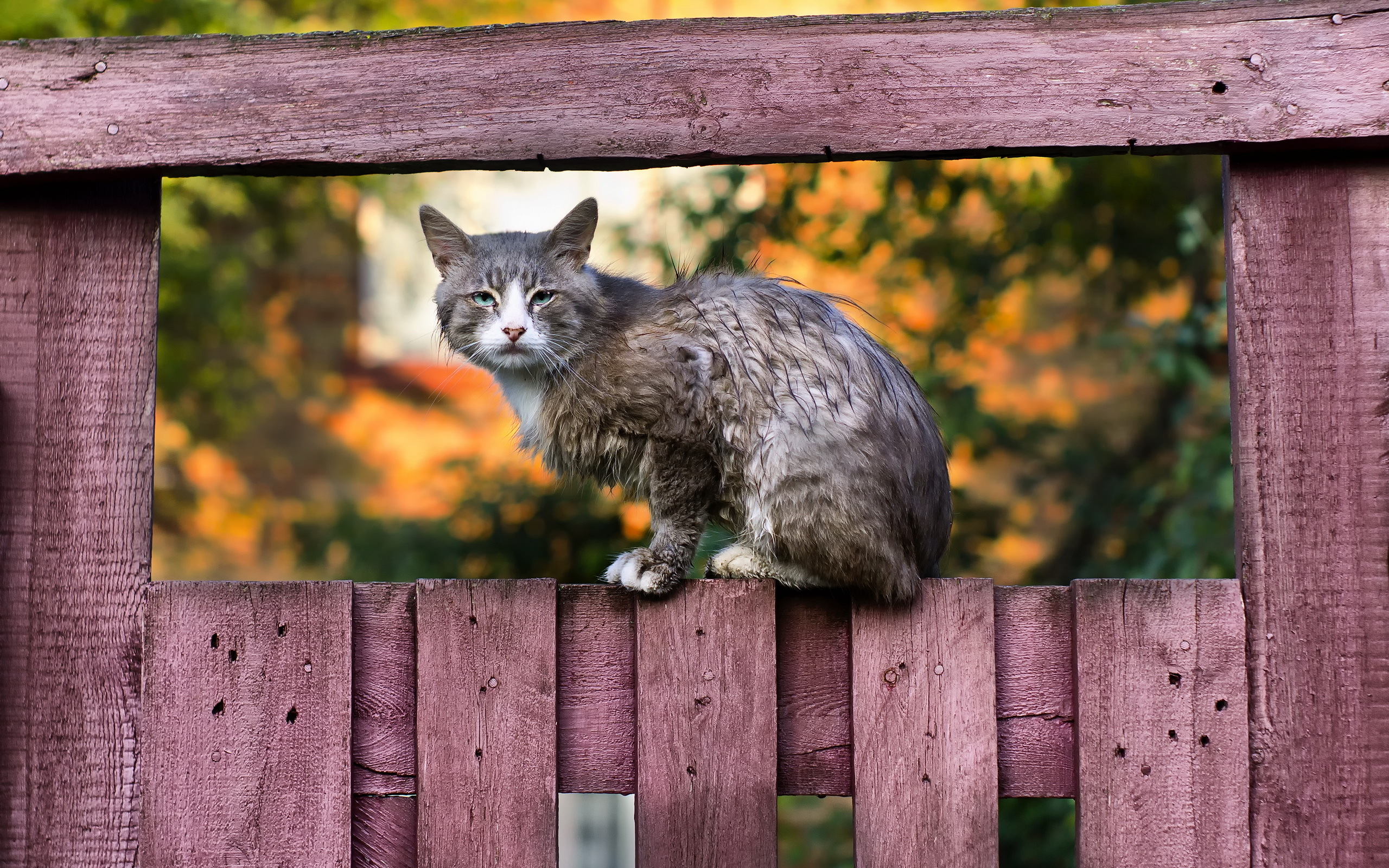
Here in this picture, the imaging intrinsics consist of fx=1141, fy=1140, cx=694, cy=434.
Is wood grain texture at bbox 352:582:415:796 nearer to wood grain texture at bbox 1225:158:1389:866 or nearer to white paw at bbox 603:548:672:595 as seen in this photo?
white paw at bbox 603:548:672:595

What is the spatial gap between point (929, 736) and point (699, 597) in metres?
0.42

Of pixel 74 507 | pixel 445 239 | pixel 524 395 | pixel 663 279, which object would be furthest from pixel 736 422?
pixel 663 279

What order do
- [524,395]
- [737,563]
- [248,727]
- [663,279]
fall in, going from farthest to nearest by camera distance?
[663,279] → [524,395] → [737,563] → [248,727]

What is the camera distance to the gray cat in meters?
2.05

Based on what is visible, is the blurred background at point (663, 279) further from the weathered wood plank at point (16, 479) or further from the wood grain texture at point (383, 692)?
the weathered wood plank at point (16, 479)

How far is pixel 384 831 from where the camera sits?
185 cm

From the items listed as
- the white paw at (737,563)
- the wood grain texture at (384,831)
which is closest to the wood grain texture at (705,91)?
the white paw at (737,563)

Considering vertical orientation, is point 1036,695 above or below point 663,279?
below

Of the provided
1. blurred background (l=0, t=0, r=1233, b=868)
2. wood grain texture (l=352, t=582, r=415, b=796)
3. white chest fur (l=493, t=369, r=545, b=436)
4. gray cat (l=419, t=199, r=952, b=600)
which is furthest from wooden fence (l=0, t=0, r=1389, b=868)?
blurred background (l=0, t=0, r=1233, b=868)

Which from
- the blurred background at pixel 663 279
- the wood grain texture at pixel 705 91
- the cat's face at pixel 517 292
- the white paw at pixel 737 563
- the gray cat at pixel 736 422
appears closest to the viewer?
the wood grain texture at pixel 705 91

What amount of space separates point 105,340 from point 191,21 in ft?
12.4

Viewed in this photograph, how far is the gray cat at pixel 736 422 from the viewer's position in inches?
80.7

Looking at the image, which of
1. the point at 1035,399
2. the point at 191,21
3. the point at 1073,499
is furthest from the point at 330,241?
the point at 1073,499

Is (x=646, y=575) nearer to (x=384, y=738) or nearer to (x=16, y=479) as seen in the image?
(x=384, y=738)
